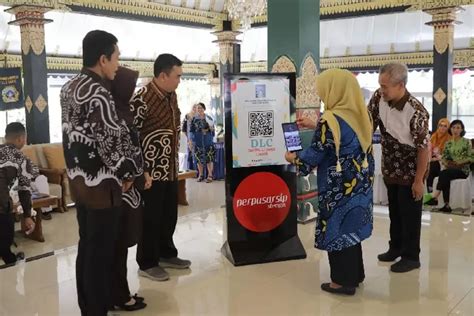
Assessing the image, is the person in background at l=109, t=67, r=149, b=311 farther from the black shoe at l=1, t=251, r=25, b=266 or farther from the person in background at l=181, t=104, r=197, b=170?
the person in background at l=181, t=104, r=197, b=170

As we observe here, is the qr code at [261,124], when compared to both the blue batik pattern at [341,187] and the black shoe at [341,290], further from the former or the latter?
the black shoe at [341,290]

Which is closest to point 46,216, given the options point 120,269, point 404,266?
point 120,269

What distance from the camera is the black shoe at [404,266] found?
395 centimetres

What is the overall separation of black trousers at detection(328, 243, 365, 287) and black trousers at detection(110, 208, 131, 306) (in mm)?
1358

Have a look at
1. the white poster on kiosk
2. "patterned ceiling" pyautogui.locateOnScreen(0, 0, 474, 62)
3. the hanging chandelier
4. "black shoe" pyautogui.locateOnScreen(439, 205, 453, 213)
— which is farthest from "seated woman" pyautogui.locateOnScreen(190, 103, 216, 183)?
the white poster on kiosk

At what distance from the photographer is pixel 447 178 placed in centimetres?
655

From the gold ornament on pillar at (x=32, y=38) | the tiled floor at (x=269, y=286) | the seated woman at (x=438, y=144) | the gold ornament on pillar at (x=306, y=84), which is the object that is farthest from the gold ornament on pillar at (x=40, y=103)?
the seated woman at (x=438, y=144)

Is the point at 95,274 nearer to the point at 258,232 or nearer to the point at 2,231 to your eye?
the point at 258,232

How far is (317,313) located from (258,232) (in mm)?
1106

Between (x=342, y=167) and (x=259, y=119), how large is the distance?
1.05m

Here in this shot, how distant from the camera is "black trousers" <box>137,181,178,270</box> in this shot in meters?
3.78

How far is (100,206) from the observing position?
2723mm

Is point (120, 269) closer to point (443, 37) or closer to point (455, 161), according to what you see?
point (455, 161)

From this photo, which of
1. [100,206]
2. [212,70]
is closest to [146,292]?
[100,206]
